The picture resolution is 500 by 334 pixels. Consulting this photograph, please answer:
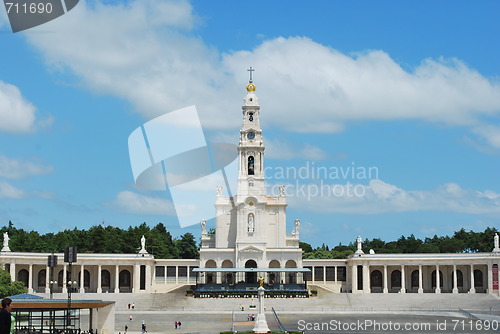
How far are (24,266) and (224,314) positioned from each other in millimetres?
32927

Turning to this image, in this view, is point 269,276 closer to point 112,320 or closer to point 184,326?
point 184,326

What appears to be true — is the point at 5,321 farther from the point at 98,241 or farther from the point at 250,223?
the point at 98,241

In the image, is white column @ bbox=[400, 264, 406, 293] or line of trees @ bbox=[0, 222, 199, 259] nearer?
white column @ bbox=[400, 264, 406, 293]

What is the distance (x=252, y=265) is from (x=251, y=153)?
14.5m

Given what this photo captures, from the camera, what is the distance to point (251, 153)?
108 metres

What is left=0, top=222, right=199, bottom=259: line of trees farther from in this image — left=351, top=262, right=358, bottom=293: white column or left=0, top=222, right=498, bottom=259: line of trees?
left=351, top=262, right=358, bottom=293: white column

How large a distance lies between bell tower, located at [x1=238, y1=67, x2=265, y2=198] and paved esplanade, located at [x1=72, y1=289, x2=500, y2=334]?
53.6 feet

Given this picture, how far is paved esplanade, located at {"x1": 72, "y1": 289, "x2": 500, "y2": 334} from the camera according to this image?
6738cm

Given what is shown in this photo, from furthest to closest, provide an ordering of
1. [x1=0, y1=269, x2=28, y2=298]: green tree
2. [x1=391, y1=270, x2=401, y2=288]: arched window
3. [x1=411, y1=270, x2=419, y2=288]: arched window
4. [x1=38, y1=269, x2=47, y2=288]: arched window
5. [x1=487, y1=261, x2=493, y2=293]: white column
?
[x1=391, y1=270, x2=401, y2=288]: arched window < [x1=38, y1=269, x2=47, y2=288]: arched window < [x1=411, y1=270, x2=419, y2=288]: arched window < [x1=487, y1=261, x2=493, y2=293]: white column < [x1=0, y1=269, x2=28, y2=298]: green tree

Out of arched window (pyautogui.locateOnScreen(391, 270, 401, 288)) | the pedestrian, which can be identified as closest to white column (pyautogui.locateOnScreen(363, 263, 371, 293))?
arched window (pyautogui.locateOnScreen(391, 270, 401, 288))

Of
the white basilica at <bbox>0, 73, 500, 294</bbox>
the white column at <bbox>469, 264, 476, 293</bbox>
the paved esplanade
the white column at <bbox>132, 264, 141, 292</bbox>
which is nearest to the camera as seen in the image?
the paved esplanade

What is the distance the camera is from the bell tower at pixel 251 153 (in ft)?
349

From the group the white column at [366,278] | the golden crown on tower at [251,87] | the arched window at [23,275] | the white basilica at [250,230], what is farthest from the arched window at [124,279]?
the white column at [366,278]

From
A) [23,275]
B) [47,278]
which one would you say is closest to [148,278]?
[47,278]
